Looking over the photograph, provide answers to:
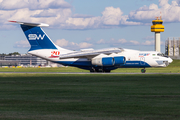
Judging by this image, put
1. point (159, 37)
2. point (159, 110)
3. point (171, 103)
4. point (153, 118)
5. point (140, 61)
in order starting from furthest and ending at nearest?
point (159, 37)
point (140, 61)
point (171, 103)
point (159, 110)
point (153, 118)

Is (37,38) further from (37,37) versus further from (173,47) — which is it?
(173,47)

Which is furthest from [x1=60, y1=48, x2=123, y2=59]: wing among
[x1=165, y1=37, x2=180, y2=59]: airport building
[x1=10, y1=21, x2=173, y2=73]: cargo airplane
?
[x1=165, y1=37, x2=180, y2=59]: airport building

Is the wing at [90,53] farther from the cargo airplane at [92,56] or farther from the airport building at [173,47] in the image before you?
the airport building at [173,47]

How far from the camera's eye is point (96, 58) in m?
52.8

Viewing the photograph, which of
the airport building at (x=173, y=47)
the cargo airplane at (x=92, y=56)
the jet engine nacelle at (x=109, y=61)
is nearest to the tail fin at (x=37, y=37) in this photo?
the cargo airplane at (x=92, y=56)

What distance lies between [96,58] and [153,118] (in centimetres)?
4153

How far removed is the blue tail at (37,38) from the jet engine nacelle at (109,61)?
810cm

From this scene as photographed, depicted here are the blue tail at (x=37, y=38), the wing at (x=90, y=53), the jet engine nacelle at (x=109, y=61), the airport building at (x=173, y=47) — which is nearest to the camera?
the jet engine nacelle at (x=109, y=61)

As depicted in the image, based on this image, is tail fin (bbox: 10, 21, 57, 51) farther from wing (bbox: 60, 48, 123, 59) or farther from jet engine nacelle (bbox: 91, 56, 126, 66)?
jet engine nacelle (bbox: 91, 56, 126, 66)

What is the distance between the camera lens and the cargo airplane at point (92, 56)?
50.9m

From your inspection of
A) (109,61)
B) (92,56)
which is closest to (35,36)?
(92,56)

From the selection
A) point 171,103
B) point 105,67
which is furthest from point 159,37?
point 171,103

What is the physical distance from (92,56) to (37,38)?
1033 centimetres

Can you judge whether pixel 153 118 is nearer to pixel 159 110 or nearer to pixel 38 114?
pixel 159 110
